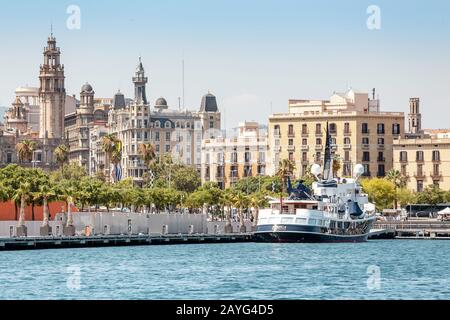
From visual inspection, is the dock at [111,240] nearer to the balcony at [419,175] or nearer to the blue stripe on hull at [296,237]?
the blue stripe on hull at [296,237]

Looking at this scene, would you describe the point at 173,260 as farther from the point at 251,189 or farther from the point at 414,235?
the point at 251,189

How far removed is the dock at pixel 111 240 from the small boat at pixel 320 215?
4.87 meters

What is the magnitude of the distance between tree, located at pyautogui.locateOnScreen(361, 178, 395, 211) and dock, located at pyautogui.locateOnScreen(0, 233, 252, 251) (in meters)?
45.0

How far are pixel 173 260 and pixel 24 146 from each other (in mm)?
103351

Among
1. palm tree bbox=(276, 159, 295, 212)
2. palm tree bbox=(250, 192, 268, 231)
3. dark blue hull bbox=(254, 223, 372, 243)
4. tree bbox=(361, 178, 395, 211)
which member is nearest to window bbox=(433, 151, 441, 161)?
tree bbox=(361, 178, 395, 211)

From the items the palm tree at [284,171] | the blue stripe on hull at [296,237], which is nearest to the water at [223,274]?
the blue stripe on hull at [296,237]

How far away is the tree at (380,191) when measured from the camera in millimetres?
177750

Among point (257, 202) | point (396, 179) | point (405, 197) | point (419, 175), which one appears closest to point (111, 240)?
point (257, 202)

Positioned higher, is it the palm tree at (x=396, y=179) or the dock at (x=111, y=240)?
the palm tree at (x=396, y=179)

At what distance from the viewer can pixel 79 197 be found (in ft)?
439

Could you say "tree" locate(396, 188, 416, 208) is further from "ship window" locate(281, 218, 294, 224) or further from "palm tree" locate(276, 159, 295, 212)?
"ship window" locate(281, 218, 294, 224)

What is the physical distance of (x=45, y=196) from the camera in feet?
379

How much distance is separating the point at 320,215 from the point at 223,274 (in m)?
56.6
